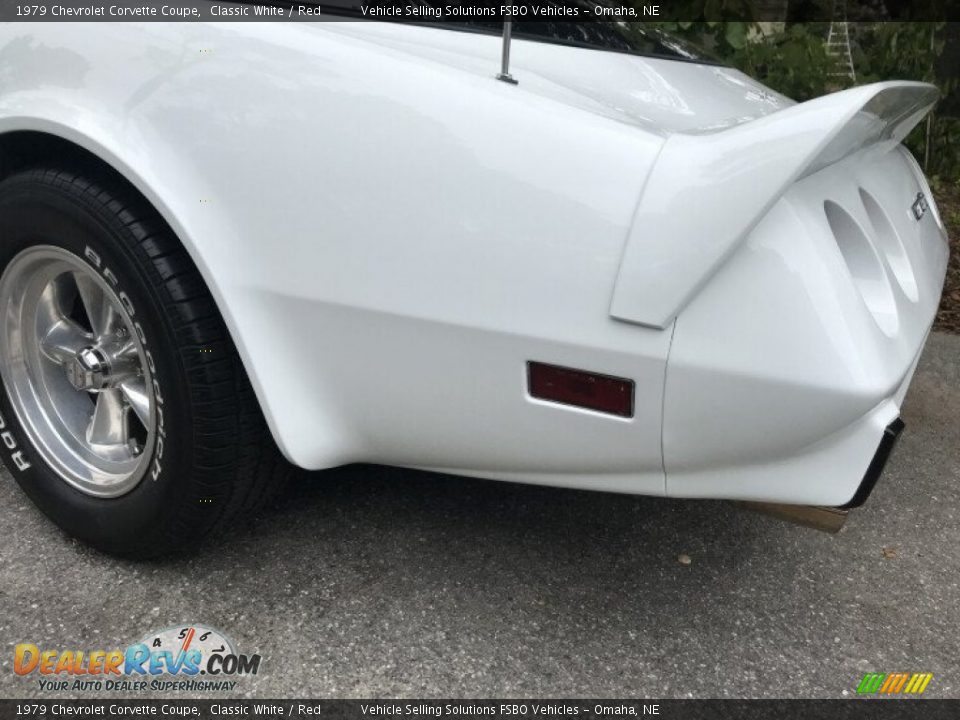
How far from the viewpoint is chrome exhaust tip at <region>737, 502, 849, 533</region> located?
168 cm

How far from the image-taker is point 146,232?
1806 mm

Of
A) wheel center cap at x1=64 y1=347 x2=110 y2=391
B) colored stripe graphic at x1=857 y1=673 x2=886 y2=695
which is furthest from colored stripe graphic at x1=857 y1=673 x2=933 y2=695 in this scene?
wheel center cap at x1=64 y1=347 x2=110 y2=391

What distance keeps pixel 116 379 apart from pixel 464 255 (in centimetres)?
99

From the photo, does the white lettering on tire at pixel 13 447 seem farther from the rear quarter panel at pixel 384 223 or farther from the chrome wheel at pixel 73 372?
the rear quarter panel at pixel 384 223

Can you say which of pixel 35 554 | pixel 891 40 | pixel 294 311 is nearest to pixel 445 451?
pixel 294 311

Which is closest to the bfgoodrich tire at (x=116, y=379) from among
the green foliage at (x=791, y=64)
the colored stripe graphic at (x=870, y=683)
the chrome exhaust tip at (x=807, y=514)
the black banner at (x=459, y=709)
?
the black banner at (x=459, y=709)

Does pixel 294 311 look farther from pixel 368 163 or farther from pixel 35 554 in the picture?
pixel 35 554

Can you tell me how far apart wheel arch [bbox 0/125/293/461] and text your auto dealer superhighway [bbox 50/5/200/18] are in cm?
23

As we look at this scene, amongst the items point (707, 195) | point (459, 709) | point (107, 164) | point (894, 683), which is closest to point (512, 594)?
point (459, 709)

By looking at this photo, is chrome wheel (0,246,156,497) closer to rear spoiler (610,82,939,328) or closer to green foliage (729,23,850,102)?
rear spoiler (610,82,939,328)

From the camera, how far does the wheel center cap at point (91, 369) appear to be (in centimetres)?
209

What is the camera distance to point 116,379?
211cm

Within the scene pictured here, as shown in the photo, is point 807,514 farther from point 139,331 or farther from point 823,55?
point 823,55

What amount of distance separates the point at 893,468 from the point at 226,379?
2033mm
